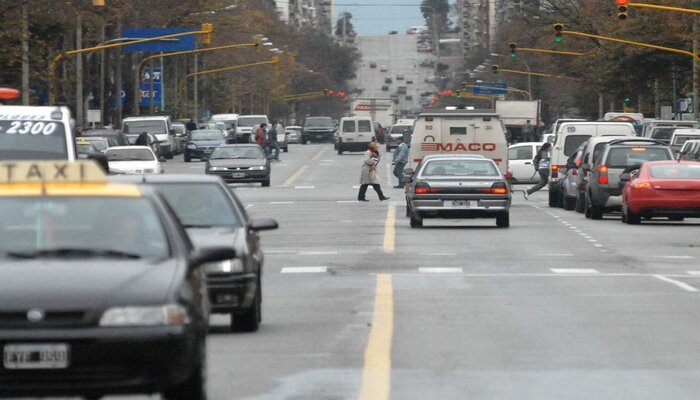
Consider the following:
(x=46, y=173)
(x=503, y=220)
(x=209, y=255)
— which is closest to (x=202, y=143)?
(x=503, y=220)

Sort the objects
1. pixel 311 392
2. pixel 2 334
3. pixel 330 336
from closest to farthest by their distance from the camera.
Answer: pixel 2 334 → pixel 311 392 → pixel 330 336

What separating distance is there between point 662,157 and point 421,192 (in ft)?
24.6

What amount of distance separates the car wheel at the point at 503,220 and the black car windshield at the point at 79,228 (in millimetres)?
23350

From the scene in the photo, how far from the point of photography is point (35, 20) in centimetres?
6488

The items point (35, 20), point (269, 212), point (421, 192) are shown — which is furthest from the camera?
point (35, 20)

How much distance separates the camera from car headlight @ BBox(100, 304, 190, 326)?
363 inches

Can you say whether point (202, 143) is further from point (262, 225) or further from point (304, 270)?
point (262, 225)

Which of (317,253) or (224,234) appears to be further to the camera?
(317,253)

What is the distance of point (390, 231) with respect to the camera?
107 feet

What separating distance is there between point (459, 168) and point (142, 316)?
25.1 metres

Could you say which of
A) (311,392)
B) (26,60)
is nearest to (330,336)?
(311,392)

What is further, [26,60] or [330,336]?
[26,60]

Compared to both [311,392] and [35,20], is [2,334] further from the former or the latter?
[35,20]

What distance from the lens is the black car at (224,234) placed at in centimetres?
1446
